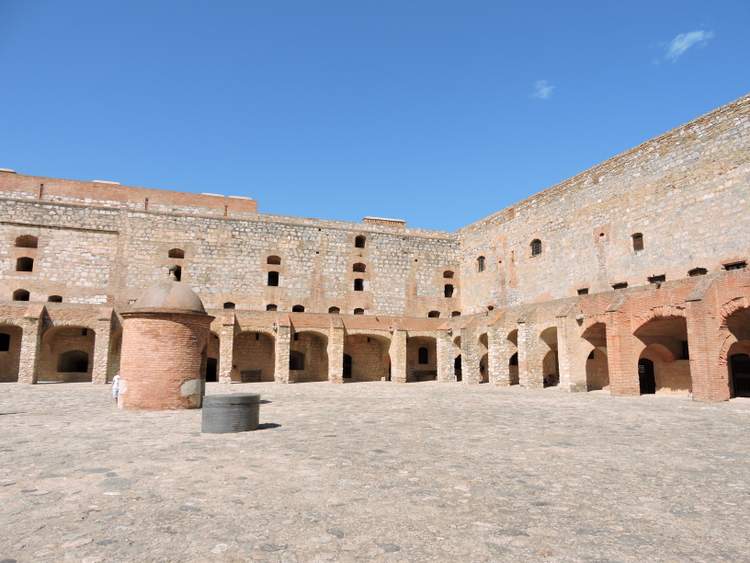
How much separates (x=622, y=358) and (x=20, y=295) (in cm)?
3029

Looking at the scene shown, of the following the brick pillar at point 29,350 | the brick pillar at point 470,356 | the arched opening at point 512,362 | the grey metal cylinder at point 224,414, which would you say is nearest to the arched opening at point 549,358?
the arched opening at point 512,362

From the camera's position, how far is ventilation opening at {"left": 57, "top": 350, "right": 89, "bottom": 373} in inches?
1055

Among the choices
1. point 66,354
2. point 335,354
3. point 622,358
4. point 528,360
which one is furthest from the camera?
point 335,354

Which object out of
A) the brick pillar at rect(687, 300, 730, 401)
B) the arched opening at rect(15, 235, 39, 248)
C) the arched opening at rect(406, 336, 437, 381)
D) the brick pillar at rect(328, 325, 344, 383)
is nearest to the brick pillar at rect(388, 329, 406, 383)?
the arched opening at rect(406, 336, 437, 381)

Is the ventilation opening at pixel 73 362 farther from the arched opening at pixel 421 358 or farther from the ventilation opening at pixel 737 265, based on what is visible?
the ventilation opening at pixel 737 265

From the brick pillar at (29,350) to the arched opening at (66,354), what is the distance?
153 cm

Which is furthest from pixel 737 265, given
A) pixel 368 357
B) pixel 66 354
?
pixel 66 354

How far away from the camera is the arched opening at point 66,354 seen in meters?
25.7

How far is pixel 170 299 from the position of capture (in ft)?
40.4

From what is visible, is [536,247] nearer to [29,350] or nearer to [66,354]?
[29,350]

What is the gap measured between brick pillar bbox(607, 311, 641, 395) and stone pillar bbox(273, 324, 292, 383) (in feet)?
52.2

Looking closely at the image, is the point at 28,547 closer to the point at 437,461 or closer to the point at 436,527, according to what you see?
the point at 436,527

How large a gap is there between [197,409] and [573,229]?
64.2 ft

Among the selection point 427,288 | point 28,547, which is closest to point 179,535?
point 28,547
